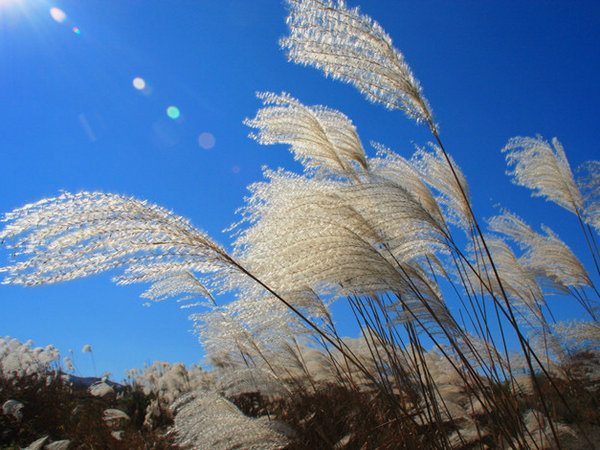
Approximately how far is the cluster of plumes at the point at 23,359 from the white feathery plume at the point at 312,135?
21.3ft

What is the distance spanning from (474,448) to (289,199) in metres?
1.88

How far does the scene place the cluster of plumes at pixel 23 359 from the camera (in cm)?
668

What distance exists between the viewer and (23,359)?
7469mm

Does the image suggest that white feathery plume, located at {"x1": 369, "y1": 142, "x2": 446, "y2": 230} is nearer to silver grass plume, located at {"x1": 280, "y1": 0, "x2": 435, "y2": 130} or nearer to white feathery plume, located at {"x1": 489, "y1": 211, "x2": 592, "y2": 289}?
silver grass plume, located at {"x1": 280, "y1": 0, "x2": 435, "y2": 130}

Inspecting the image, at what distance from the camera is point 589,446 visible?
207 cm

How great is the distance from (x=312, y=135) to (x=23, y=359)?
7878 millimetres

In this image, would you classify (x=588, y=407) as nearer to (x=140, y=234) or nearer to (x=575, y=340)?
(x=575, y=340)

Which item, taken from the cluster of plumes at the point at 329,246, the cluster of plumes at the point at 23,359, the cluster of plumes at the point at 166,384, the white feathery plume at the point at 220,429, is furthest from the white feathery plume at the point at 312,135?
the cluster of plumes at the point at 23,359

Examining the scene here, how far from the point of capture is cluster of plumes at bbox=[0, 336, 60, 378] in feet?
21.9

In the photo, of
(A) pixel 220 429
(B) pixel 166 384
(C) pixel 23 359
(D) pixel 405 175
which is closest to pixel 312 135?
(D) pixel 405 175

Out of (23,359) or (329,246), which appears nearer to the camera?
(329,246)

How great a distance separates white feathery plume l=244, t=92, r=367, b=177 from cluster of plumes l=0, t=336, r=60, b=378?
255 inches

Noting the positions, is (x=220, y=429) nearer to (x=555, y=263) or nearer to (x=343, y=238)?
(x=343, y=238)

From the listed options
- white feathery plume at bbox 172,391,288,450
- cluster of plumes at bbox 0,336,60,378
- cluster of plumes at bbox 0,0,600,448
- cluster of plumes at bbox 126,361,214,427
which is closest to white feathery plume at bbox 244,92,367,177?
cluster of plumes at bbox 0,0,600,448
